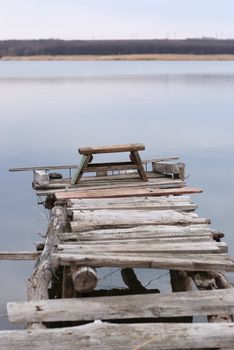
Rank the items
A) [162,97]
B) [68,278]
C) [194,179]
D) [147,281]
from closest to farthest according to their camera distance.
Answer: [68,278] → [147,281] → [194,179] → [162,97]

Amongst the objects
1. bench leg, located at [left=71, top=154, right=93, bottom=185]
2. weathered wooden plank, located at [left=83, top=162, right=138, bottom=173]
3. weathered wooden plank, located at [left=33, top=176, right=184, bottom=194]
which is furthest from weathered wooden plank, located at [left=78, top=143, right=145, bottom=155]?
weathered wooden plank, located at [left=33, top=176, right=184, bottom=194]

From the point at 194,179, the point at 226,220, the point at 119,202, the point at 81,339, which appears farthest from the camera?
the point at 194,179

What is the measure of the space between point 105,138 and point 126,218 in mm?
22697

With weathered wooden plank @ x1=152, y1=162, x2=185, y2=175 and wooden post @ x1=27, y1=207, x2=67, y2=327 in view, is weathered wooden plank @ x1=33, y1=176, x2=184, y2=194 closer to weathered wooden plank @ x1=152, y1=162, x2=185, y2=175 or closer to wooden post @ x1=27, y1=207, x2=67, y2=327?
weathered wooden plank @ x1=152, y1=162, x2=185, y2=175

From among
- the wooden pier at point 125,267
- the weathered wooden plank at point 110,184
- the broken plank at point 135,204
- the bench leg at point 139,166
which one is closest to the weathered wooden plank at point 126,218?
the wooden pier at point 125,267

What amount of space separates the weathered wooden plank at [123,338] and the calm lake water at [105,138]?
4.19m

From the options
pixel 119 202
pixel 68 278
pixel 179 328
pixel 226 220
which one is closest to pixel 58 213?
pixel 119 202

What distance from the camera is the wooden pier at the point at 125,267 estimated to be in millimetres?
5484

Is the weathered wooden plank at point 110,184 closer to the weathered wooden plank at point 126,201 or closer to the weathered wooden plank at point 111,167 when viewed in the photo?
the weathered wooden plank at point 111,167

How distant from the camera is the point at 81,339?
540 centimetres

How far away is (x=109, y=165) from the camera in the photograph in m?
11.4

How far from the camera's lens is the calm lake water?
1490 centimetres

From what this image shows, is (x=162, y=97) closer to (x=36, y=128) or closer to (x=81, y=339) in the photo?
(x=36, y=128)

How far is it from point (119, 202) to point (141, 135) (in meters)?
22.8
